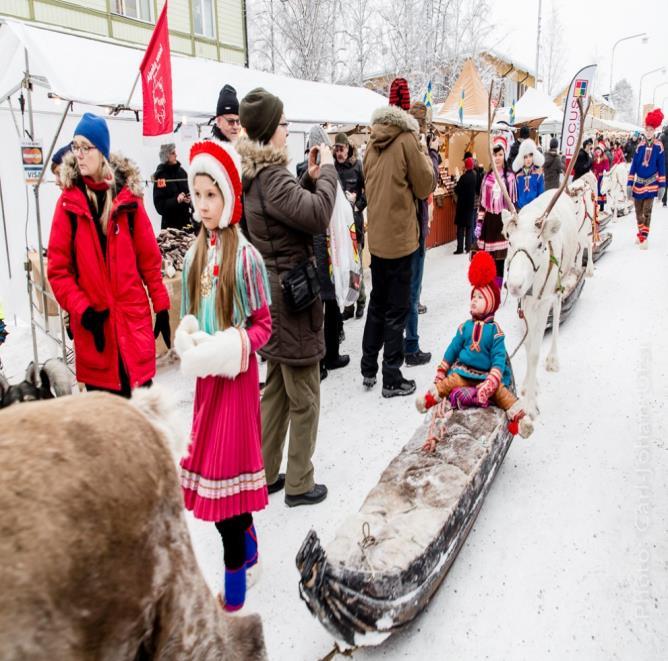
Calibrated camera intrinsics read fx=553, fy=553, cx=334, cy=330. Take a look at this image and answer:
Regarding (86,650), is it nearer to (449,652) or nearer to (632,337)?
(449,652)

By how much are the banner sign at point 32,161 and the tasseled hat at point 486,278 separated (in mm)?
3508

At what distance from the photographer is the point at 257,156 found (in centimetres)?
290

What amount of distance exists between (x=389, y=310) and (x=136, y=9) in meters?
15.6

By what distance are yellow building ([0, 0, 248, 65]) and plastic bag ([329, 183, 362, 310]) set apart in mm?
11362

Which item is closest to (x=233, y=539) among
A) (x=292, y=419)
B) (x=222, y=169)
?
(x=292, y=419)

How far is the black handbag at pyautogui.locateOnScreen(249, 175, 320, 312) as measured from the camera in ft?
9.97

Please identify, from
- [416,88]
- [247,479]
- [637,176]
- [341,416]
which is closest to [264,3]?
[416,88]

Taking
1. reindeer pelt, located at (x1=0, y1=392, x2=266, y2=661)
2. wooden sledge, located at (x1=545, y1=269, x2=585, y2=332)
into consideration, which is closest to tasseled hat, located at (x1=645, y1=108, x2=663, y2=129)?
wooden sledge, located at (x1=545, y1=269, x2=585, y2=332)

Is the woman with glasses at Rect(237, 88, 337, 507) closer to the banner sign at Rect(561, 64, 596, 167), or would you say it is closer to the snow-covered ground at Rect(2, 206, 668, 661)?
the snow-covered ground at Rect(2, 206, 668, 661)

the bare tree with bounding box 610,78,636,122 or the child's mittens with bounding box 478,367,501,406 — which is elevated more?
the bare tree with bounding box 610,78,636,122

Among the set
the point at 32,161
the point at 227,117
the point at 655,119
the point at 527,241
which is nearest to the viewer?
the point at 227,117

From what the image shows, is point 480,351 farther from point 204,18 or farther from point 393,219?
point 204,18

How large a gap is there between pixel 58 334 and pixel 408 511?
4956mm

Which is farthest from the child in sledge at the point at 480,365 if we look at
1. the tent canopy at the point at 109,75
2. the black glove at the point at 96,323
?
the tent canopy at the point at 109,75
